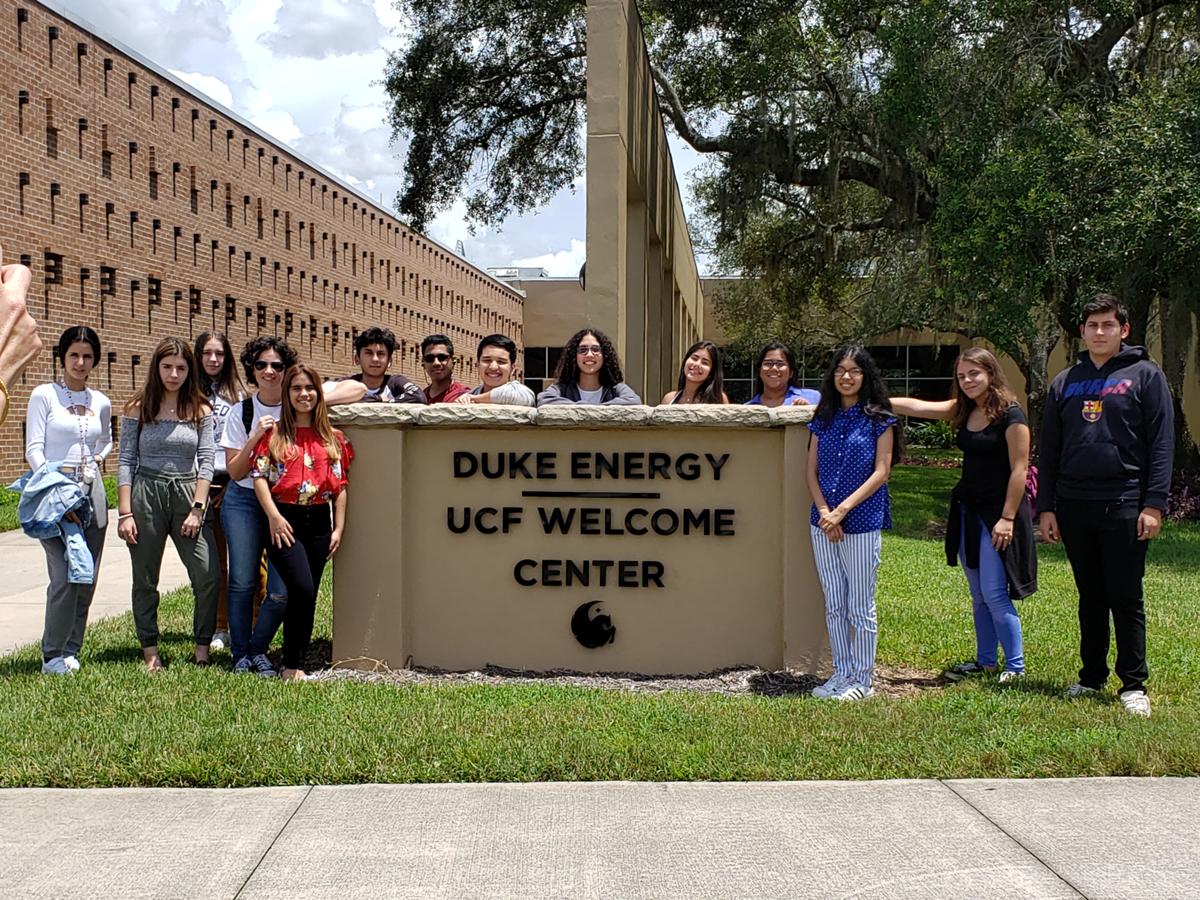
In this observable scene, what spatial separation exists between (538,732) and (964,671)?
2.65 metres

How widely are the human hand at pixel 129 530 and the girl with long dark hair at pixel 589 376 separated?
2300 millimetres

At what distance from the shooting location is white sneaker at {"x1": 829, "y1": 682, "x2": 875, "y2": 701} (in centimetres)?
566

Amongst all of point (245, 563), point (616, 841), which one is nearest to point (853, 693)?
point (616, 841)

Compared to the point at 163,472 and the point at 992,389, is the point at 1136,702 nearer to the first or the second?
the point at 992,389

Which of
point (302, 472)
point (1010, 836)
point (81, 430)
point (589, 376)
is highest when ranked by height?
point (589, 376)

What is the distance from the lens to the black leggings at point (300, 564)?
5.93 m

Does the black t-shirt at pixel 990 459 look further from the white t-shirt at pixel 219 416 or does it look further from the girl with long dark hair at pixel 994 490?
the white t-shirt at pixel 219 416

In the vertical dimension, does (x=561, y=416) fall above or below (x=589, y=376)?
below

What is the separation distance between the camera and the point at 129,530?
19.9ft

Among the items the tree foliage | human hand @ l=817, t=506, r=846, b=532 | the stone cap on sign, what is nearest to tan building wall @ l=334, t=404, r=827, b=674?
the stone cap on sign

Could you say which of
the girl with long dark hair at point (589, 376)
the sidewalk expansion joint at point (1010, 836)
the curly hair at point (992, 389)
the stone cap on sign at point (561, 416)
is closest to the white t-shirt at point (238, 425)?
the stone cap on sign at point (561, 416)

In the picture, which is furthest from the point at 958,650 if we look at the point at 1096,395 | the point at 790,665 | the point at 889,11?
the point at 889,11

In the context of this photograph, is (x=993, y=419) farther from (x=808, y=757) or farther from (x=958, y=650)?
(x=808, y=757)

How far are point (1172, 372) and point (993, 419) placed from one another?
1258cm
